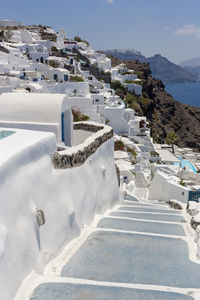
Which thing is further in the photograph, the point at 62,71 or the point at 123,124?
the point at 62,71

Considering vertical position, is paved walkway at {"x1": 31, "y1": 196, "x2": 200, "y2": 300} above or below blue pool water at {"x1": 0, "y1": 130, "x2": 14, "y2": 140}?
below

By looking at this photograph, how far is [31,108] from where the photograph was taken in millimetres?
9766

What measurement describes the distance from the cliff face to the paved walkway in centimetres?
4985

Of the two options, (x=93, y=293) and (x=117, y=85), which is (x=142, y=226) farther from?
(x=117, y=85)

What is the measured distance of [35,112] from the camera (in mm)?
9703

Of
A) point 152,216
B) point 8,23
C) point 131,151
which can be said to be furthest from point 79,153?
point 8,23

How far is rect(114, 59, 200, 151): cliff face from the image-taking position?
208 ft

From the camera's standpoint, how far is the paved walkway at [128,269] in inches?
182

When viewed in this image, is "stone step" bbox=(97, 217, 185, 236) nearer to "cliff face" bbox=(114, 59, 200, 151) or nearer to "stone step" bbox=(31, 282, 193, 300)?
"stone step" bbox=(31, 282, 193, 300)

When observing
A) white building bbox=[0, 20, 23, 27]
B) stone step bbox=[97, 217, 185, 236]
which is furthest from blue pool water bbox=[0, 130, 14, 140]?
white building bbox=[0, 20, 23, 27]

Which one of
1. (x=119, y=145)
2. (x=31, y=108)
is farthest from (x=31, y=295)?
(x=119, y=145)

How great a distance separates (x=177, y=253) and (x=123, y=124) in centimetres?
3362

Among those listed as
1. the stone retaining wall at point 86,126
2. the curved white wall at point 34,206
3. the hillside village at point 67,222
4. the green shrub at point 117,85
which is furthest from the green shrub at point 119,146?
the green shrub at point 117,85

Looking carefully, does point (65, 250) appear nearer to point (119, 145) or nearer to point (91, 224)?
point (91, 224)
